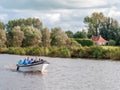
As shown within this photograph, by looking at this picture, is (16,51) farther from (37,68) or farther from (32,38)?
(37,68)

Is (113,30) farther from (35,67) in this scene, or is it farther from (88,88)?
(88,88)

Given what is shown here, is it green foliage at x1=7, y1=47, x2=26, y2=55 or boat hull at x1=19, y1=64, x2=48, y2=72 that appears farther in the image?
green foliage at x1=7, y1=47, x2=26, y2=55

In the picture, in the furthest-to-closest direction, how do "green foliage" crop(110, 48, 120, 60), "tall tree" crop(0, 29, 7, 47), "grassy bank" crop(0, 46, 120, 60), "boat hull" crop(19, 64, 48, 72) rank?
"tall tree" crop(0, 29, 7, 47) → "grassy bank" crop(0, 46, 120, 60) → "green foliage" crop(110, 48, 120, 60) → "boat hull" crop(19, 64, 48, 72)

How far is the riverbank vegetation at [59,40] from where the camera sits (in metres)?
80.5

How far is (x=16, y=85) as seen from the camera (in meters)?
34.2

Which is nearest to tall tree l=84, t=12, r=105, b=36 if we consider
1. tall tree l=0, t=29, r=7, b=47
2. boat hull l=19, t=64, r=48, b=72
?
tall tree l=0, t=29, r=7, b=47

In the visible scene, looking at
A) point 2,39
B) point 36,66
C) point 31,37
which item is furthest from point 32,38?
point 36,66

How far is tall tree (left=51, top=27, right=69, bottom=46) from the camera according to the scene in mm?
102275

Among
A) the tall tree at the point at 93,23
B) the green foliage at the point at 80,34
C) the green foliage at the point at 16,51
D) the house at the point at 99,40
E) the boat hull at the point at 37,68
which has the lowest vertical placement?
the boat hull at the point at 37,68

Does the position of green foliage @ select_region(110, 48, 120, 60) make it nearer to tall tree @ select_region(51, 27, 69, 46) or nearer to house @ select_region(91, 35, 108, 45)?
tall tree @ select_region(51, 27, 69, 46)

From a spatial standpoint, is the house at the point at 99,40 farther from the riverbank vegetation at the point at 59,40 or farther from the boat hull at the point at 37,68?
the boat hull at the point at 37,68

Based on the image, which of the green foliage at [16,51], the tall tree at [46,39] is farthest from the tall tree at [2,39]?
the tall tree at [46,39]

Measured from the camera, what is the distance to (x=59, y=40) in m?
103

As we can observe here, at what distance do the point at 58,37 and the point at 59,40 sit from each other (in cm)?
123
